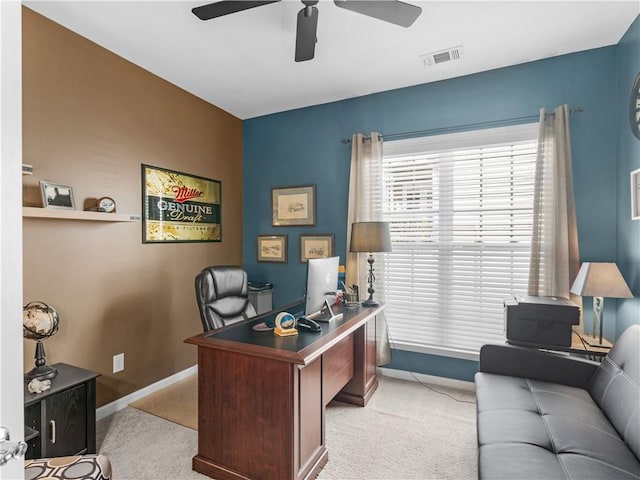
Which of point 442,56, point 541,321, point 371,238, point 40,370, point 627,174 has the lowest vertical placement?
point 40,370

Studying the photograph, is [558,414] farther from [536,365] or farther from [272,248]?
[272,248]

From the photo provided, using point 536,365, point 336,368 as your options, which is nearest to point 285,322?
point 336,368

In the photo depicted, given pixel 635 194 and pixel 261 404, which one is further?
pixel 635 194

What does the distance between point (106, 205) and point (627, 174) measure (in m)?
3.67

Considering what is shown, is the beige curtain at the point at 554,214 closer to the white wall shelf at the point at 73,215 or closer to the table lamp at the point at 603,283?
the table lamp at the point at 603,283

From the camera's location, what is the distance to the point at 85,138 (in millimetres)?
2453

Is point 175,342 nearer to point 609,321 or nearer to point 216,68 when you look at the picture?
point 216,68

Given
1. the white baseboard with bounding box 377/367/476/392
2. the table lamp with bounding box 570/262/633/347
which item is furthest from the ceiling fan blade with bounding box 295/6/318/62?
the white baseboard with bounding box 377/367/476/392

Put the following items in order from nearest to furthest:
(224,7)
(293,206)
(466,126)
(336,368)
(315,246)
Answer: (224,7) → (336,368) → (466,126) → (315,246) → (293,206)

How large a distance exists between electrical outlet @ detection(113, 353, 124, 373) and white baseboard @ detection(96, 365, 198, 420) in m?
0.23

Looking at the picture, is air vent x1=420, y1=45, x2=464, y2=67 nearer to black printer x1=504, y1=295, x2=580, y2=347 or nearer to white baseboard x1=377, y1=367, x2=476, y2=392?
black printer x1=504, y1=295, x2=580, y2=347

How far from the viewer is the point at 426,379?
3.13 meters

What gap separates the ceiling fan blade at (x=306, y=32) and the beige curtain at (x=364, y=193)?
1.23 meters

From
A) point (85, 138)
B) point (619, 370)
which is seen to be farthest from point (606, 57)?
point (85, 138)
